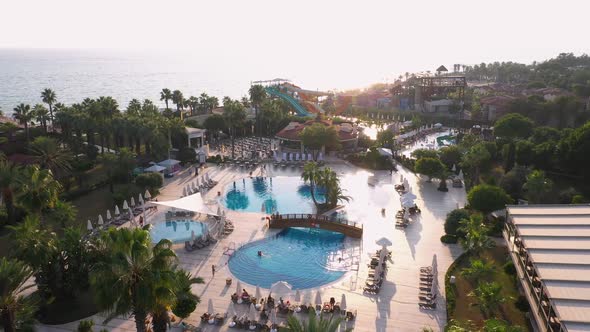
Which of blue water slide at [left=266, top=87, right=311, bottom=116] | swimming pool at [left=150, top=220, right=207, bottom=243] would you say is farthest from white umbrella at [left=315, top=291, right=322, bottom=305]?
blue water slide at [left=266, top=87, right=311, bottom=116]

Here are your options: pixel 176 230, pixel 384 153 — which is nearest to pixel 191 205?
pixel 176 230

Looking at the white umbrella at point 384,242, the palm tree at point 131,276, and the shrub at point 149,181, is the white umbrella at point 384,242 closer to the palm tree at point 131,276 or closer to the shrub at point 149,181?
the palm tree at point 131,276

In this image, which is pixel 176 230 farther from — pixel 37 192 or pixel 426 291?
pixel 426 291

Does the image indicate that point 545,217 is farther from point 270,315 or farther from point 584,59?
point 584,59

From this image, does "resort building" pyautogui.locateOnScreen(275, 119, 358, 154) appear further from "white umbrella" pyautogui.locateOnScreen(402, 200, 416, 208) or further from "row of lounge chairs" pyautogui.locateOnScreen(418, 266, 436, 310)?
"row of lounge chairs" pyautogui.locateOnScreen(418, 266, 436, 310)

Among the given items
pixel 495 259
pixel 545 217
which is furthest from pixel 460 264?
pixel 545 217
